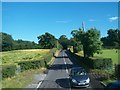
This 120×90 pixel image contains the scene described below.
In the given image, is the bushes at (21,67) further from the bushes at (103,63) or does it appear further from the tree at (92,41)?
the bushes at (103,63)

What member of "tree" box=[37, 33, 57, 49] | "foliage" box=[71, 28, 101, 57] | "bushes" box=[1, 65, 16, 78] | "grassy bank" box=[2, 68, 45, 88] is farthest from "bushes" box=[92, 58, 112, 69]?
"tree" box=[37, 33, 57, 49]

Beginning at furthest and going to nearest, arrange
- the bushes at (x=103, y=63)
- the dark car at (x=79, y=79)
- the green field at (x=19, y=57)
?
1. the green field at (x=19, y=57)
2. the bushes at (x=103, y=63)
3. the dark car at (x=79, y=79)

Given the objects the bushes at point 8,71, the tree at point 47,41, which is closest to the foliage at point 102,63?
the bushes at point 8,71

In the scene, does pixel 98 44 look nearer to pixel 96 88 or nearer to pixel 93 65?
pixel 93 65

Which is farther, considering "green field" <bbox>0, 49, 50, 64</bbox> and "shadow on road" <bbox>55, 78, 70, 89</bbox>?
"green field" <bbox>0, 49, 50, 64</bbox>

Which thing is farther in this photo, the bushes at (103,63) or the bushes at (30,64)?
the bushes at (30,64)

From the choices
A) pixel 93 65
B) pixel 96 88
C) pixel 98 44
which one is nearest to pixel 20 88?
pixel 96 88

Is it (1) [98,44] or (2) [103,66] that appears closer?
(2) [103,66]

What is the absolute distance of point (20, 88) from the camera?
22625 millimetres

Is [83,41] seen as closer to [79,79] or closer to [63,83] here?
[63,83]

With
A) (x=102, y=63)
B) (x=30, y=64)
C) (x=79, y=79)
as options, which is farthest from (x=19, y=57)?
(x=79, y=79)

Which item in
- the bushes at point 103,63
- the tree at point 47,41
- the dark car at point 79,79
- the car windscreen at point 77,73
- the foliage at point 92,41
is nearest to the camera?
the dark car at point 79,79

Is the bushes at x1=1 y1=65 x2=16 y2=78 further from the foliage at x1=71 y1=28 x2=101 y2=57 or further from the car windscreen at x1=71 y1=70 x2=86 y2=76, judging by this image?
the foliage at x1=71 y1=28 x2=101 y2=57

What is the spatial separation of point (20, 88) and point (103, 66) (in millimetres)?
15672
